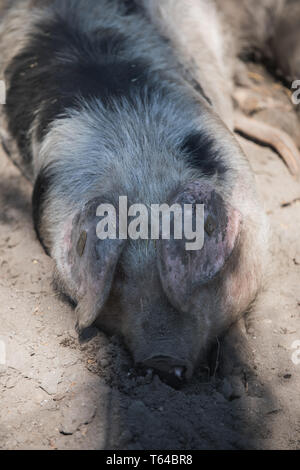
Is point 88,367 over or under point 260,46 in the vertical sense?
under

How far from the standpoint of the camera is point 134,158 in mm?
2824

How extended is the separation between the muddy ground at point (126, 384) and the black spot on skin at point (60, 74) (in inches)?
30.2

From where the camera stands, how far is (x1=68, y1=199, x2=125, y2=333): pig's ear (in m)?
2.36

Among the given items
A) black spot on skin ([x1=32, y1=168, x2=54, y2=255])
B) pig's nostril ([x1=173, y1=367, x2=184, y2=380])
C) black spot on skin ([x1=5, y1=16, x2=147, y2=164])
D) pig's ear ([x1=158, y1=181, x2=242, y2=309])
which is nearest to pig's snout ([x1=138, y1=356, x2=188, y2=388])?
pig's nostril ([x1=173, y1=367, x2=184, y2=380])

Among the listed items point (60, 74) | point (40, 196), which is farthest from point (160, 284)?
point (60, 74)

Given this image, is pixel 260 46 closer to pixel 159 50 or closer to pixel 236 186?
pixel 159 50

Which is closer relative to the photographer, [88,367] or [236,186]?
[88,367]

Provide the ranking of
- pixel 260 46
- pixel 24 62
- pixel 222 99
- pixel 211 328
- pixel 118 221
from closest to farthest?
pixel 118 221 < pixel 211 328 < pixel 24 62 < pixel 222 99 < pixel 260 46

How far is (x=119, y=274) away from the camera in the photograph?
2520mm

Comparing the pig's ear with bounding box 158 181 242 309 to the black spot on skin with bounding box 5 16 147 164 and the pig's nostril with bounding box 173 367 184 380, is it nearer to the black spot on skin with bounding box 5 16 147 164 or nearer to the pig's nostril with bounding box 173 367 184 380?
the pig's nostril with bounding box 173 367 184 380

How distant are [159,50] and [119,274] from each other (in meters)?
1.71

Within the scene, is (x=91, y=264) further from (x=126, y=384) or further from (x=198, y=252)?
(x=126, y=384)

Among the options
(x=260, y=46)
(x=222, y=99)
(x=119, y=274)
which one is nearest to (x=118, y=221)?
(x=119, y=274)

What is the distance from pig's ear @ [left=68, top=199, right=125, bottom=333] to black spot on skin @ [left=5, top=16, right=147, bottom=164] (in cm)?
92
